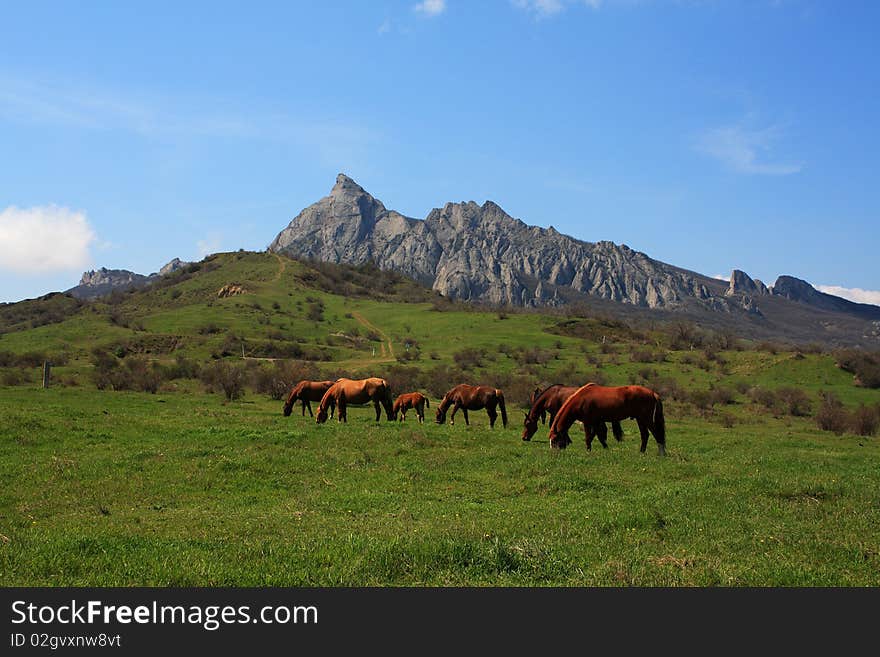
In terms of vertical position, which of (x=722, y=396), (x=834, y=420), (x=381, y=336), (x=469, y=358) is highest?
(x=381, y=336)

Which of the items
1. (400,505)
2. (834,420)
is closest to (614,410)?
(400,505)

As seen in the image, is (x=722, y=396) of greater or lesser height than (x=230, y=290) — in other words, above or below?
below

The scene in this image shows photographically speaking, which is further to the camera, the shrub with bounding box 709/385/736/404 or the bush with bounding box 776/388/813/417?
the shrub with bounding box 709/385/736/404

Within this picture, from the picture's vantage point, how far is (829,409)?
43.3 m

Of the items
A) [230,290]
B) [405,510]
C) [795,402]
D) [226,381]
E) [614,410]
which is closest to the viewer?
[405,510]

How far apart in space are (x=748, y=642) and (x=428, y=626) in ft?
9.07

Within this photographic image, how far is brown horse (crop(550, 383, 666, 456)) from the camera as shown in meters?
18.8

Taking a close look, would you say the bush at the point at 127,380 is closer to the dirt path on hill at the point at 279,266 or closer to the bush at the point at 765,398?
the bush at the point at 765,398

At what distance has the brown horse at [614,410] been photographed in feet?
61.6

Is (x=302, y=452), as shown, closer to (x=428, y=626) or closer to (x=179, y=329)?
(x=428, y=626)

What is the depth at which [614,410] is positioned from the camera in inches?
747

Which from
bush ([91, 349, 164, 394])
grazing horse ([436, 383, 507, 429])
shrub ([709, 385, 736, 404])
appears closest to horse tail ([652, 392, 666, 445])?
grazing horse ([436, 383, 507, 429])

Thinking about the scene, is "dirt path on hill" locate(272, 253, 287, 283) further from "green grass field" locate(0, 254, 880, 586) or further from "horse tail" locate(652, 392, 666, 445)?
"horse tail" locate(652, 392, 666, 445)

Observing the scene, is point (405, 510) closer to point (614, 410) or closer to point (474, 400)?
point (614, 410)
